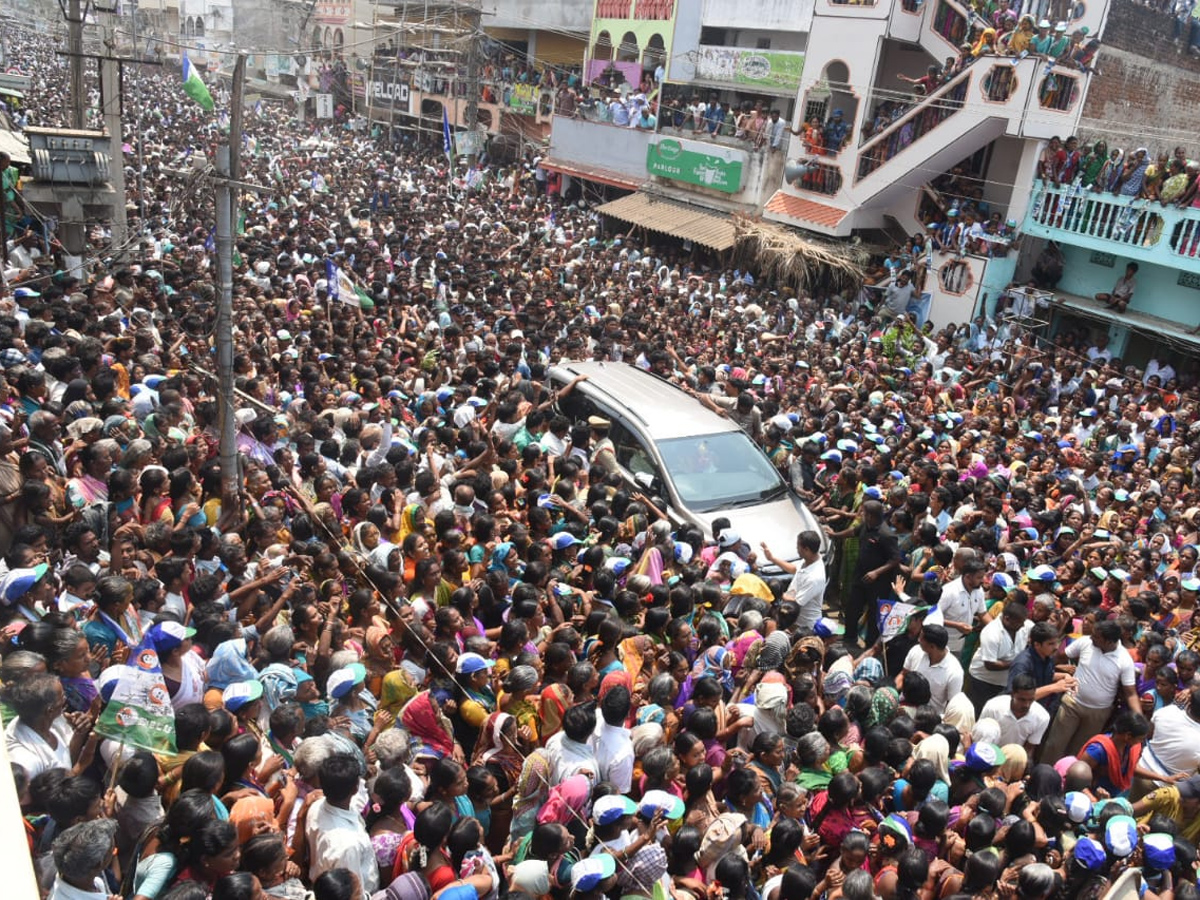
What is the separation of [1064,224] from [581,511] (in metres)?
11.8

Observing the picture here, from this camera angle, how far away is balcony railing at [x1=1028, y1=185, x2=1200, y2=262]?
522 inches

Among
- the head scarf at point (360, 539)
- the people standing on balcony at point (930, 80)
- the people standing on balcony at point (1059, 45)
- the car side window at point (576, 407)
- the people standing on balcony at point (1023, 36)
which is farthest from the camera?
the people standing on balcony at point (930, 80)

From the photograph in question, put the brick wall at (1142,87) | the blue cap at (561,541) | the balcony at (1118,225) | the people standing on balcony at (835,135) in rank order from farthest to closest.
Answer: the people standing on balcony at (835,135) < the brick wall at (1142,87) < the balcony at (1118,225) < the blue cap at (561,541)

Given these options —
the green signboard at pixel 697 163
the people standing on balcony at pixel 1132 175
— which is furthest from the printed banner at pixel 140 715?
the green signboard at pixel 697 163

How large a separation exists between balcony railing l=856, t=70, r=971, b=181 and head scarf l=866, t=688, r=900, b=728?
14.2 m

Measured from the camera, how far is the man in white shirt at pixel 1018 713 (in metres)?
4.70

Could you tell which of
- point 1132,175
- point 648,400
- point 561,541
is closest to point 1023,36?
point 1132,175

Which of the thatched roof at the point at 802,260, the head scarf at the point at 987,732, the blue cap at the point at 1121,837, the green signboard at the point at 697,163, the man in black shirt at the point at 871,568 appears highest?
A: the green signboard at the point at 697,163

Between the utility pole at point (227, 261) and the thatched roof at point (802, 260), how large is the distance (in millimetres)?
12978

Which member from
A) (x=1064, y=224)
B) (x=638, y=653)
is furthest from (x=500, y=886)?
(x=1064, y=224)

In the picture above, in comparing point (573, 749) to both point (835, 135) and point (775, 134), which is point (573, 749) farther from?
point (775, 134)

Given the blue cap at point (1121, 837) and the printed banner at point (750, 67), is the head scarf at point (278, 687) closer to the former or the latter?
the blue cap at point (1121, 837)

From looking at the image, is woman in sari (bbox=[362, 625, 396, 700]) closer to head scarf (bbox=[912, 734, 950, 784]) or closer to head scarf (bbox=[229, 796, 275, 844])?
head scarf (bbox=[229, 796, 275, 844])

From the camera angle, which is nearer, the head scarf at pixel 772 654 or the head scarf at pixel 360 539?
the head scarf at pixel 772 654
